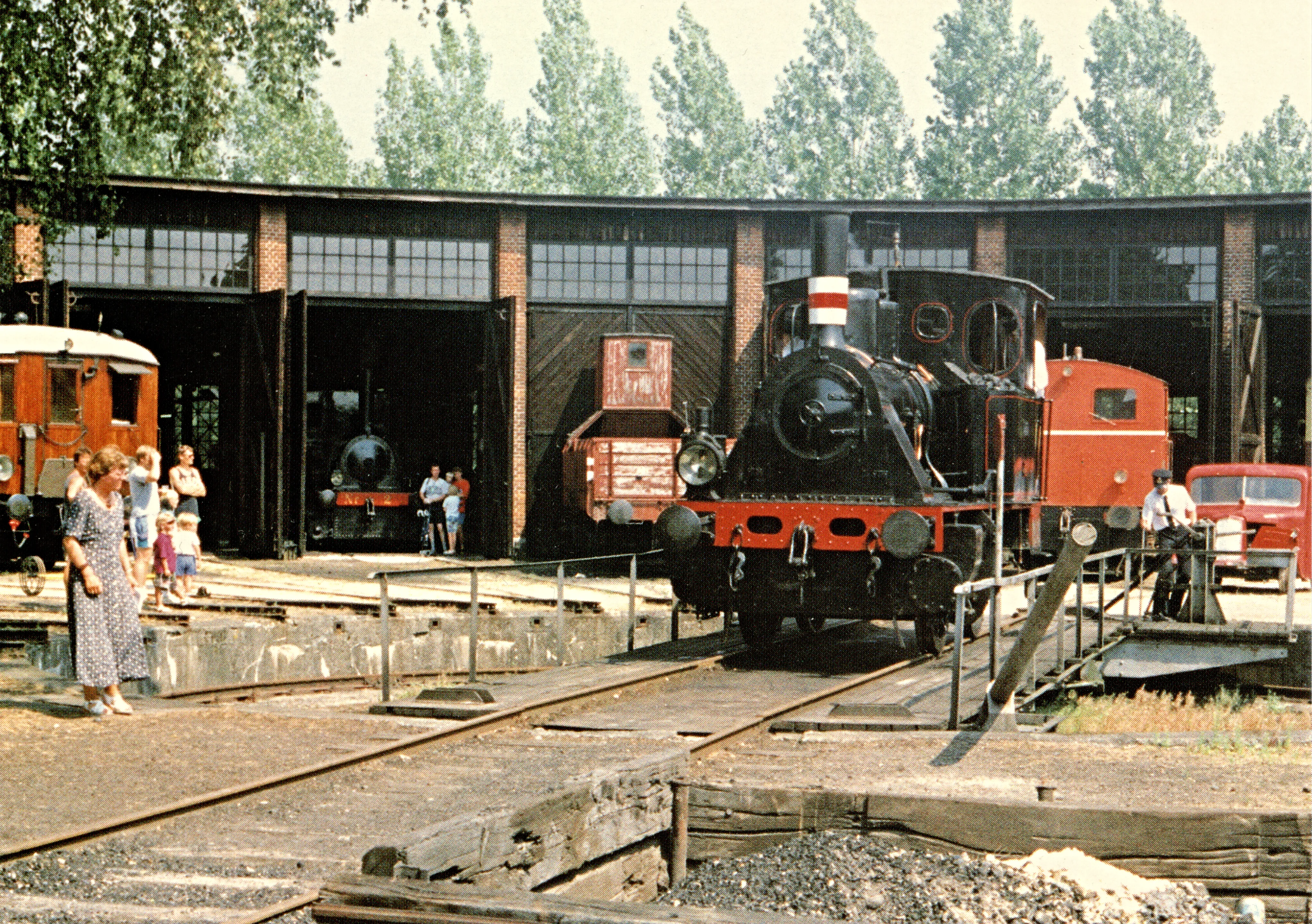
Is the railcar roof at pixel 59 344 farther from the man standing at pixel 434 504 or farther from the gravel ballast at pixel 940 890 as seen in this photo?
the gravel ballast at pixel 940 890

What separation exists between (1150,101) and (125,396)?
36412 millimetres

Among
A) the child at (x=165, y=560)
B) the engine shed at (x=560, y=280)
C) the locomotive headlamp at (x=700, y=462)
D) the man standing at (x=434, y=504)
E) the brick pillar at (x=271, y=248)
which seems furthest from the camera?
the man standing at (x=434, y=504)

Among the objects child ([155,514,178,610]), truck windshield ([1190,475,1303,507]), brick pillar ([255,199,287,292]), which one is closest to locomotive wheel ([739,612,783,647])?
child ([155,514,178,610])

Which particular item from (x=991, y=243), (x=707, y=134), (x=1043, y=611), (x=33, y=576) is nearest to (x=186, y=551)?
(x=33, y=576)

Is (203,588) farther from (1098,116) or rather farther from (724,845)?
(1098,116)

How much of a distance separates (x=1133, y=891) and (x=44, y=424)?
18.3 metres

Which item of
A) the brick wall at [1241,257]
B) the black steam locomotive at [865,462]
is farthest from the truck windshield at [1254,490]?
the black steam locomotive at [865,462]

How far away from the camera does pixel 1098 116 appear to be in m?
48.9

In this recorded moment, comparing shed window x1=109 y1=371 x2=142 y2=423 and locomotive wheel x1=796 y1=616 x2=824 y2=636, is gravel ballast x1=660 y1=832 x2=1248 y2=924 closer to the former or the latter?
locomotive wheel x1=796 y1=616 x2=824 y2=636

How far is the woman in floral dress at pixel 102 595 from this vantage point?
31.9 feet

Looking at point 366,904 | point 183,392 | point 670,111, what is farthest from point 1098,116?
point 366,904

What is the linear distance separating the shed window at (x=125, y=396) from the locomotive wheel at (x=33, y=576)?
3675 mm

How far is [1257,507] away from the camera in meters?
22.8

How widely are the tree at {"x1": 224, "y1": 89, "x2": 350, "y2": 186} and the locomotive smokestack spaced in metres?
45.7
